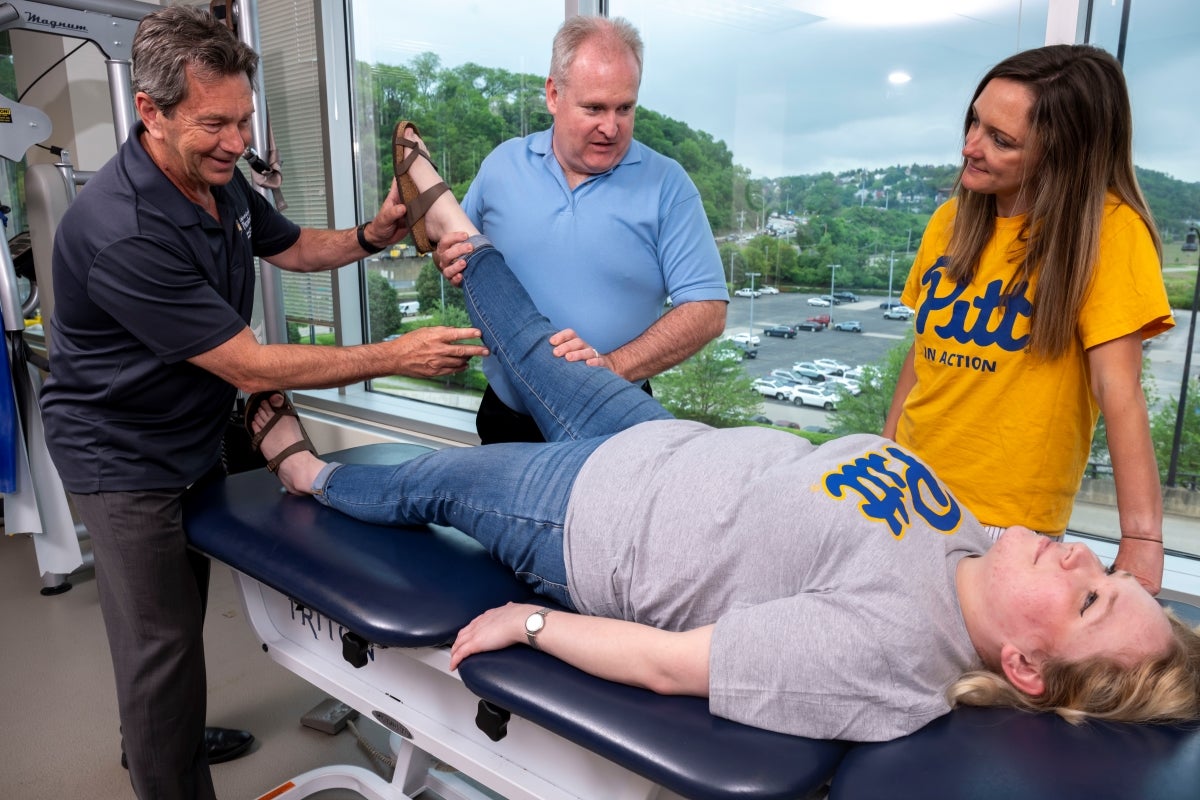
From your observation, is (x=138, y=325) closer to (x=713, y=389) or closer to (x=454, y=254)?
(x=454, y=254)

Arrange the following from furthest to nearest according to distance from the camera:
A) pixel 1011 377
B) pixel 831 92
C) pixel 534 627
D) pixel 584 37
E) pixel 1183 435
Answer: pixel 831 92
pixel 1183 435
pixel 584 37
pixel 1011 377
pixel 534 627

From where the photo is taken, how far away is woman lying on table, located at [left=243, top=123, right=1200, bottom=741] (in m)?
0.98

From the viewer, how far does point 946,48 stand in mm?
2084

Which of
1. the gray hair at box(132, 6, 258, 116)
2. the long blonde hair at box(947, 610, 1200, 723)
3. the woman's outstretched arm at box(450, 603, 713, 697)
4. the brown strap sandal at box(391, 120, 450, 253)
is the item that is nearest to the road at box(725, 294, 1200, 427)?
the brown strap sandal at box(391, 120, 450, 253)

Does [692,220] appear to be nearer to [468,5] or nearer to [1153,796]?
[1153,796]

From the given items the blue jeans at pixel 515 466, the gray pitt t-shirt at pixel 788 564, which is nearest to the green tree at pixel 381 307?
the blue jeans at pixel 515 466

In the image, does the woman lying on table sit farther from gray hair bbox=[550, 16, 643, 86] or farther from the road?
the road

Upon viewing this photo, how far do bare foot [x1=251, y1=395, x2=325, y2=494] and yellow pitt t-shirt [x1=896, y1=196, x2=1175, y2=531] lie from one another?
3.99 feet

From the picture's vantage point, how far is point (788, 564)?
1137mm

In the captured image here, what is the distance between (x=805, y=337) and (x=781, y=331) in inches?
3.3

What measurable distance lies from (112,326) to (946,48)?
2032 mm

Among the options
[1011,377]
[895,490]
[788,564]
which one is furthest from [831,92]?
[788,564]

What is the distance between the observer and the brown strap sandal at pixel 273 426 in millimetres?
1723

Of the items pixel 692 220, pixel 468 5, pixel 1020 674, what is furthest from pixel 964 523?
pixel 468 5
